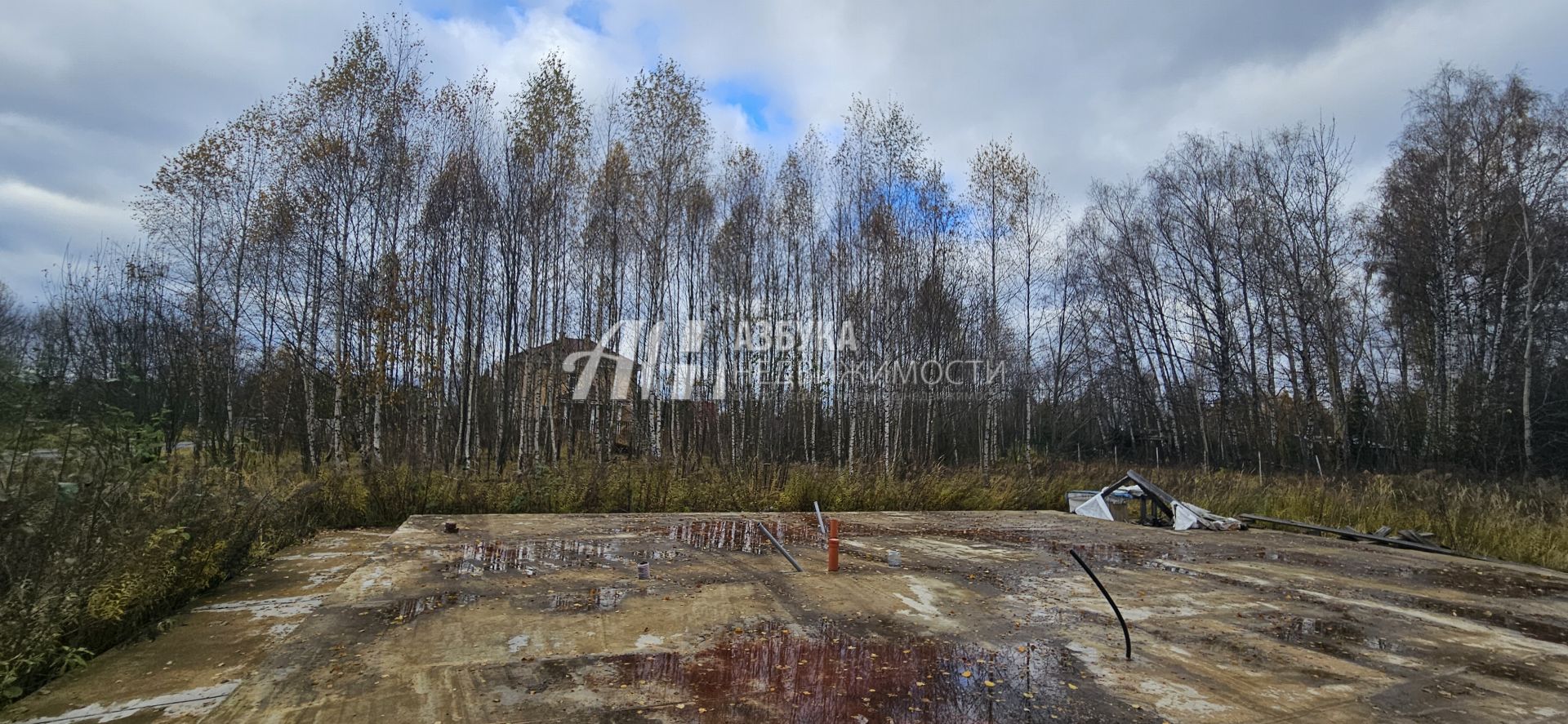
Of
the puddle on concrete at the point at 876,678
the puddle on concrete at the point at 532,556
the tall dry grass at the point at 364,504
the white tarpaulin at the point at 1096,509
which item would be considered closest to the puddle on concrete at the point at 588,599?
the puddle on concrete at the point at 532,556

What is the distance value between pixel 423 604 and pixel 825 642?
297 cm

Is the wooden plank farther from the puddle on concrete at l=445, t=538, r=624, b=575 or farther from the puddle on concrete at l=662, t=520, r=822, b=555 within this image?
the puddle on concrete at l=445, t=538, r=624, b=575

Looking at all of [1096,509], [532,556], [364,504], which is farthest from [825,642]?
[1096,509]

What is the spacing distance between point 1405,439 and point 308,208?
82.2 ft

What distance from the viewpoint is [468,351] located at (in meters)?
13.6

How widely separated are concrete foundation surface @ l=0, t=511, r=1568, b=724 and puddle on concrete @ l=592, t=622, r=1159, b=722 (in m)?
0.02

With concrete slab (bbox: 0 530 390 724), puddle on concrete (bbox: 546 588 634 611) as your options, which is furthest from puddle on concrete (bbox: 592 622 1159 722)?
concrete slab (bbox: 0 530 390 724)

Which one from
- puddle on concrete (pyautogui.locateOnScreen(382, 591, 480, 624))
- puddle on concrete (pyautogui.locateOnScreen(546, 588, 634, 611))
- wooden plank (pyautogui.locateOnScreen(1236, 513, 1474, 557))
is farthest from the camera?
wooden plank (pyautogui.locateOnScreen(1236, 513, 1474, 557))

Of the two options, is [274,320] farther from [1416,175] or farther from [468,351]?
[1416,175]

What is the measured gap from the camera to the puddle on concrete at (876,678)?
3234 mm

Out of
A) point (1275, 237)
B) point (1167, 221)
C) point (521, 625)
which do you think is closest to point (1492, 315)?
point (1275, 237)

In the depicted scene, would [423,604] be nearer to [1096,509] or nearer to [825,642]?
[825,642]

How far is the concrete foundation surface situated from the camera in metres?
3.29

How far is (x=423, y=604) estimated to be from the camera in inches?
193
